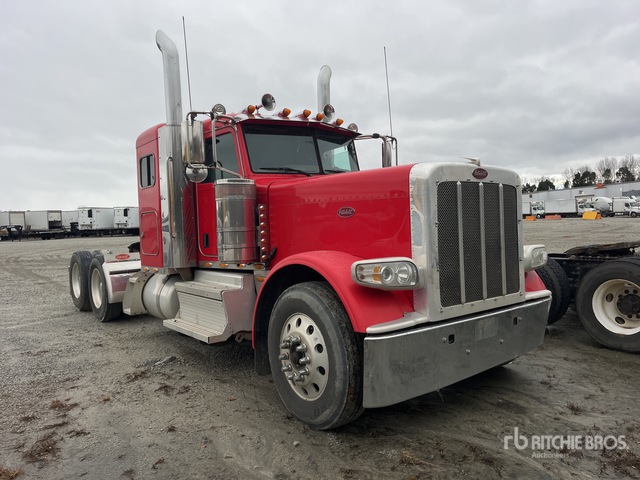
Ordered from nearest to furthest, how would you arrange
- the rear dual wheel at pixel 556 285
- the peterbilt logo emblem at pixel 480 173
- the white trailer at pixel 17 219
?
the peterbilt logo emblem at pixel 480 173
the rear dual wheel at pixel 556 285
the white trailer at pixel 17 219

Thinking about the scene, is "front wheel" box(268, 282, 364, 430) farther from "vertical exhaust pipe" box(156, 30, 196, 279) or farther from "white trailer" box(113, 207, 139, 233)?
"white trailer" box(113, 207, 139, 233)

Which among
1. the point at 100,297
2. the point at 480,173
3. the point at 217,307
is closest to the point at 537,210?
the point at 100,297

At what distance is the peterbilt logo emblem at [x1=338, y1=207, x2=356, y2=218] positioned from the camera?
153 inches

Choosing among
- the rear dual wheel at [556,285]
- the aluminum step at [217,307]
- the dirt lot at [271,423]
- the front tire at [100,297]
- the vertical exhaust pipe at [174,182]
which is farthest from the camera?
the front tire at [100,297]

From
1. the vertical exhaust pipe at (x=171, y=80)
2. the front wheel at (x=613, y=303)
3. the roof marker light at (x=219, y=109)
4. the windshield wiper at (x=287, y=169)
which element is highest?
the vertical exhaust pipe at (x=171, y=80)

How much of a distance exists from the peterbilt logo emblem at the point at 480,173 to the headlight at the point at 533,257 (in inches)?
39.6

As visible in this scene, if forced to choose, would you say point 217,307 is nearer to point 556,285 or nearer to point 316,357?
point 316,357

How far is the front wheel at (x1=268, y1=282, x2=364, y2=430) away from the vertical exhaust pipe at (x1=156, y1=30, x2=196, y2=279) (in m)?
2.21

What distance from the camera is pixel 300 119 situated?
5.20 m

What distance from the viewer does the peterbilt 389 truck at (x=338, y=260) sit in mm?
3291

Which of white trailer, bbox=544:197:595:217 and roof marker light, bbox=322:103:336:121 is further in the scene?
white trailer, bbox=544:197:595:217

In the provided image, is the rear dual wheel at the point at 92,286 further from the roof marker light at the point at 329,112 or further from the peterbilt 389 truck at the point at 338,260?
the roof marker light at the point at 329,112

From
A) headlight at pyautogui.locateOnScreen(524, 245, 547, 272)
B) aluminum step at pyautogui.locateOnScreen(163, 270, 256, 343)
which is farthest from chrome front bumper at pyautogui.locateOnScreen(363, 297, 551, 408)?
aluminum step at pyautogui.locateOnScreen(163, 270, 256, 343)

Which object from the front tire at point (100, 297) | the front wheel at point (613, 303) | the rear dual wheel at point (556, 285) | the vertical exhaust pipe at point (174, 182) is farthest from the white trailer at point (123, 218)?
the front wheel at point (613, 303)
